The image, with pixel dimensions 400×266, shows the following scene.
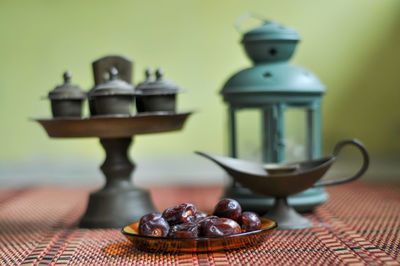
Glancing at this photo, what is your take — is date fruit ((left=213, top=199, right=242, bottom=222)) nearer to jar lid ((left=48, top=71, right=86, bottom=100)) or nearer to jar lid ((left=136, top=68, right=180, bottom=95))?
jar lid ((left=136, top=68, right=180, bottom=95))

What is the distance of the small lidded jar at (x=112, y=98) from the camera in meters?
1.70

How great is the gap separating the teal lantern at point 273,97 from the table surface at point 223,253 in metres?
0.20

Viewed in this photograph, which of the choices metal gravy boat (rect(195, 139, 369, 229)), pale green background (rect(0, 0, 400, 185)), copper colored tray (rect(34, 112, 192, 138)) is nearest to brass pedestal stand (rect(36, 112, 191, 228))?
copper colored tray (rect(34, 112, 192, 138))

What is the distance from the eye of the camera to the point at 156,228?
1333 mm

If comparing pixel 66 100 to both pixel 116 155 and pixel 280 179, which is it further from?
pixel 280 179

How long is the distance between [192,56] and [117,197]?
1.31m

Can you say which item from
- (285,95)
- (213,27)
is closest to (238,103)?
(285,95)

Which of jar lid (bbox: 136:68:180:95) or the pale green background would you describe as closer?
jar lid (bbox: 136:68:180:95)

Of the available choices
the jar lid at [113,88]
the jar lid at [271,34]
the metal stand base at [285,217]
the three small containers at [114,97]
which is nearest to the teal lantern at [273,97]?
the jar lid at [271,34]

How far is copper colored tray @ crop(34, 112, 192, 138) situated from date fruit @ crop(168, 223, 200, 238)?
0.46 meters

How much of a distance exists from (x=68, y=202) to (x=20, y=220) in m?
0.41

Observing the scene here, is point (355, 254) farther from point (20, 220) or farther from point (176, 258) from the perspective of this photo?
point (20, 220)

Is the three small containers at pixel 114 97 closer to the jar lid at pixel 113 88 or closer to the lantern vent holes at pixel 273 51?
the jar lid at pixel 113 88

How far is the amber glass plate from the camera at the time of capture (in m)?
1.30
